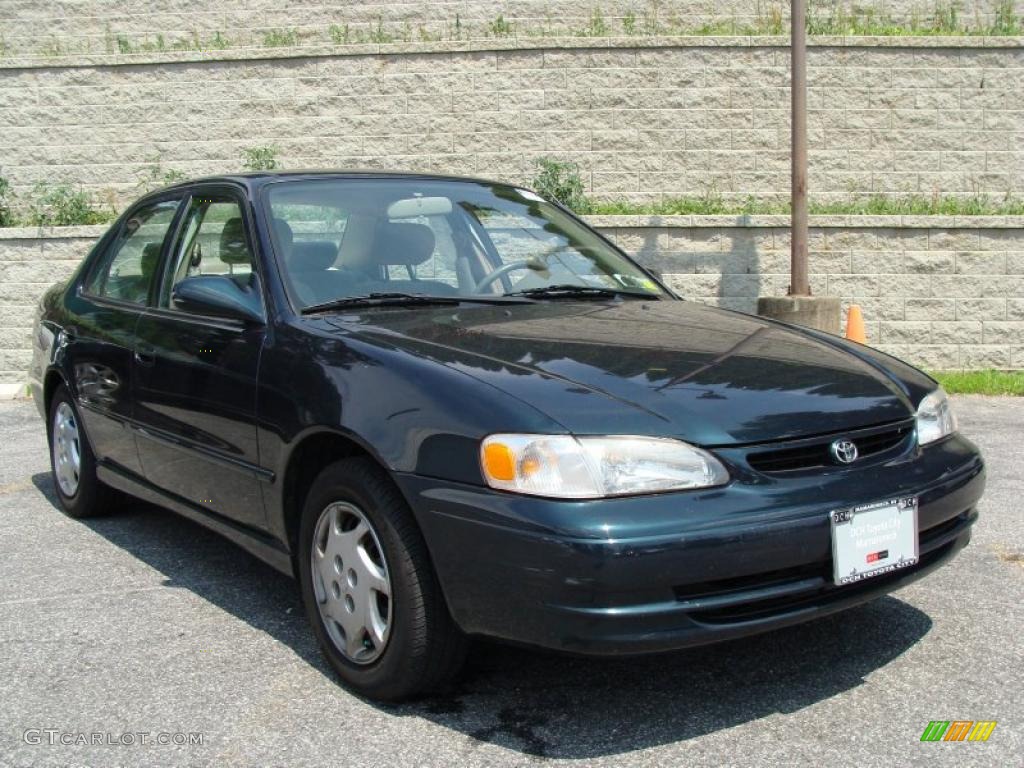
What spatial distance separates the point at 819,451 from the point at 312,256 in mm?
1912

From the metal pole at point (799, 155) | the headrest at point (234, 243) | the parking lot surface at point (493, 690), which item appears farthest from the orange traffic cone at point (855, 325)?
the headrest at point (234, 243)

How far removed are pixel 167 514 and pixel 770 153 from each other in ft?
24.9

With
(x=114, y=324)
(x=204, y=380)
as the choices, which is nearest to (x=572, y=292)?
(x=204, y=380)

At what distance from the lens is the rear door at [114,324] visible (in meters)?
4.55

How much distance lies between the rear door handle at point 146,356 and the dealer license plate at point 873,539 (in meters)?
2.64

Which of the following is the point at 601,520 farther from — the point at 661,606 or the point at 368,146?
the point at 368,146

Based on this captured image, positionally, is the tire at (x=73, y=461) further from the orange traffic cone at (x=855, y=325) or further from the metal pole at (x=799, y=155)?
the metal pole at (x=799, y=155)

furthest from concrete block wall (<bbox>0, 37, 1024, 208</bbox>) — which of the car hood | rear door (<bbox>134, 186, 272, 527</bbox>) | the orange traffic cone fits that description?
the car hood

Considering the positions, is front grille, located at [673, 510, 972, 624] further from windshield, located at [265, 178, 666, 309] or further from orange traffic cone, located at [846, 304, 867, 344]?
orange traffic cone, located at [846, 304, 867, 344]

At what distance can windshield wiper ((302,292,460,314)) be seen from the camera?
3691 millimetres

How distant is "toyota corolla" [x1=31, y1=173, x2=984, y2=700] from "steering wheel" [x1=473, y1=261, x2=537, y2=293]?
1 centimetres

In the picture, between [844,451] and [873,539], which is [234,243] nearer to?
[844,451]

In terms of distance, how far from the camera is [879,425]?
3186 millimetres

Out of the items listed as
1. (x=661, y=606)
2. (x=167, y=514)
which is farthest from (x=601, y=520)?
(x=167, y=514)
